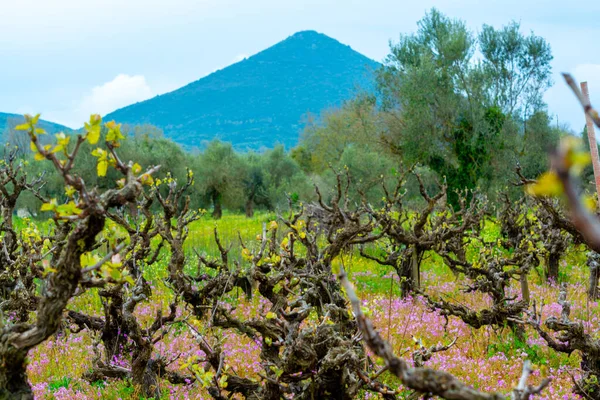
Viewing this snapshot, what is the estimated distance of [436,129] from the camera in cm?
3031

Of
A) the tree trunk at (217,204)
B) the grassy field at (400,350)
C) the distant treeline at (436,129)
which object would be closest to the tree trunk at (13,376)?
the grassy field at (400,350)

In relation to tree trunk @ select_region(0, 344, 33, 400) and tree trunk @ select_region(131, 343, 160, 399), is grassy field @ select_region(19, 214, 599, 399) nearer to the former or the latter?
tree trunk @ select_region(131, 343, 160, 399)

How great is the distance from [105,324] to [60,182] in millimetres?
34356

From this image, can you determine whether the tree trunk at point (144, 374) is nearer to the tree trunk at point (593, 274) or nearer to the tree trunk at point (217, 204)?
the tree trunk at point (593, 274)

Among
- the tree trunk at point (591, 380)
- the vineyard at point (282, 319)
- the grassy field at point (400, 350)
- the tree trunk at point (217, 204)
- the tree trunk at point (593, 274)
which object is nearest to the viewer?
the vineyard at point (282, 319)

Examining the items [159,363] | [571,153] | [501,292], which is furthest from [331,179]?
[571,153]

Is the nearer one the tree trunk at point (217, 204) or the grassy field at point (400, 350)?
the grassy field at point (400, 350)

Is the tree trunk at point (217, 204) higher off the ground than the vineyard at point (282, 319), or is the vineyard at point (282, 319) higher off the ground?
the vineyard at point (282, 319)

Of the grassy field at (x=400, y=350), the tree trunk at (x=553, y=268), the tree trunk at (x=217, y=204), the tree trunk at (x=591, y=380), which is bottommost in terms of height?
the tree trunk at (x=217, y=204)

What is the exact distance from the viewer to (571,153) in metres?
0.88

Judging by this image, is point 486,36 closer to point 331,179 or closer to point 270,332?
point 331,179

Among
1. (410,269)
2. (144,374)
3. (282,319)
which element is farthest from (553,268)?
(144,374)

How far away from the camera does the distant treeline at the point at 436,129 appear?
29906 millimetres

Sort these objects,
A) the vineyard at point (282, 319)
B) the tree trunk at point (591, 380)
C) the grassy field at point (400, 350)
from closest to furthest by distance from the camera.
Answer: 1. the vineyard at point (282, 319)
2. the tree trunk at point (591, 380)
3. the grassy field at point (400, 350)
